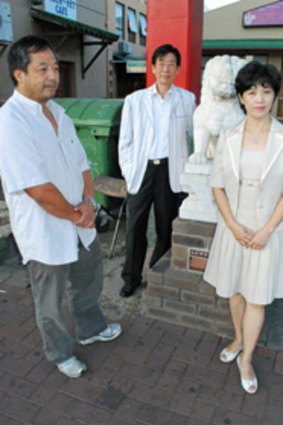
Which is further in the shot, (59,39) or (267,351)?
(59,39)

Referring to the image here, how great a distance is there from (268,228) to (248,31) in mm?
13612

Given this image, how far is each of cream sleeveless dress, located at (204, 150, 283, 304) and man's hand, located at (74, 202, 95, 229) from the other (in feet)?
2.30

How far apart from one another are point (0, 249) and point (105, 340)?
1.66 meters

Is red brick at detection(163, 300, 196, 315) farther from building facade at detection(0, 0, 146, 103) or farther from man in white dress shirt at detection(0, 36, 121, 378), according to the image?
building facade at detection(0, 0, 146, 103)

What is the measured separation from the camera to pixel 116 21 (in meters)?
16.8

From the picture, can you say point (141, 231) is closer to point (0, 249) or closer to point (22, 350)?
point (22, 350)

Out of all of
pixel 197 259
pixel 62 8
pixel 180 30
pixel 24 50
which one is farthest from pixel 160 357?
pixel 62 8

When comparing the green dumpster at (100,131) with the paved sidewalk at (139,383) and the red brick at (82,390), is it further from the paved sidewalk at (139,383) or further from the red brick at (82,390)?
the red brick at (82,390)

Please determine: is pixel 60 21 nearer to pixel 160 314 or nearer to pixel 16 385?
pixel 160 314

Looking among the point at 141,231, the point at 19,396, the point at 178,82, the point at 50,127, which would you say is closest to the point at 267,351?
the point at 141,231

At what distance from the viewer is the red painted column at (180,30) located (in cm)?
336

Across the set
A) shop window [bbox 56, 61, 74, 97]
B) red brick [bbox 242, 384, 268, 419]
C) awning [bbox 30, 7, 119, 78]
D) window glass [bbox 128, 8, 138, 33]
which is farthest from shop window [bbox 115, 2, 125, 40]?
red brick [bbox 242, 384, 268, 419]

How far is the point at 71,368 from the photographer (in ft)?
7.39

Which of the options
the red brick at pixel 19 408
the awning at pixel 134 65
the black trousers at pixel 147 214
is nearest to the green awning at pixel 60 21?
the awning at pixel 134 65
